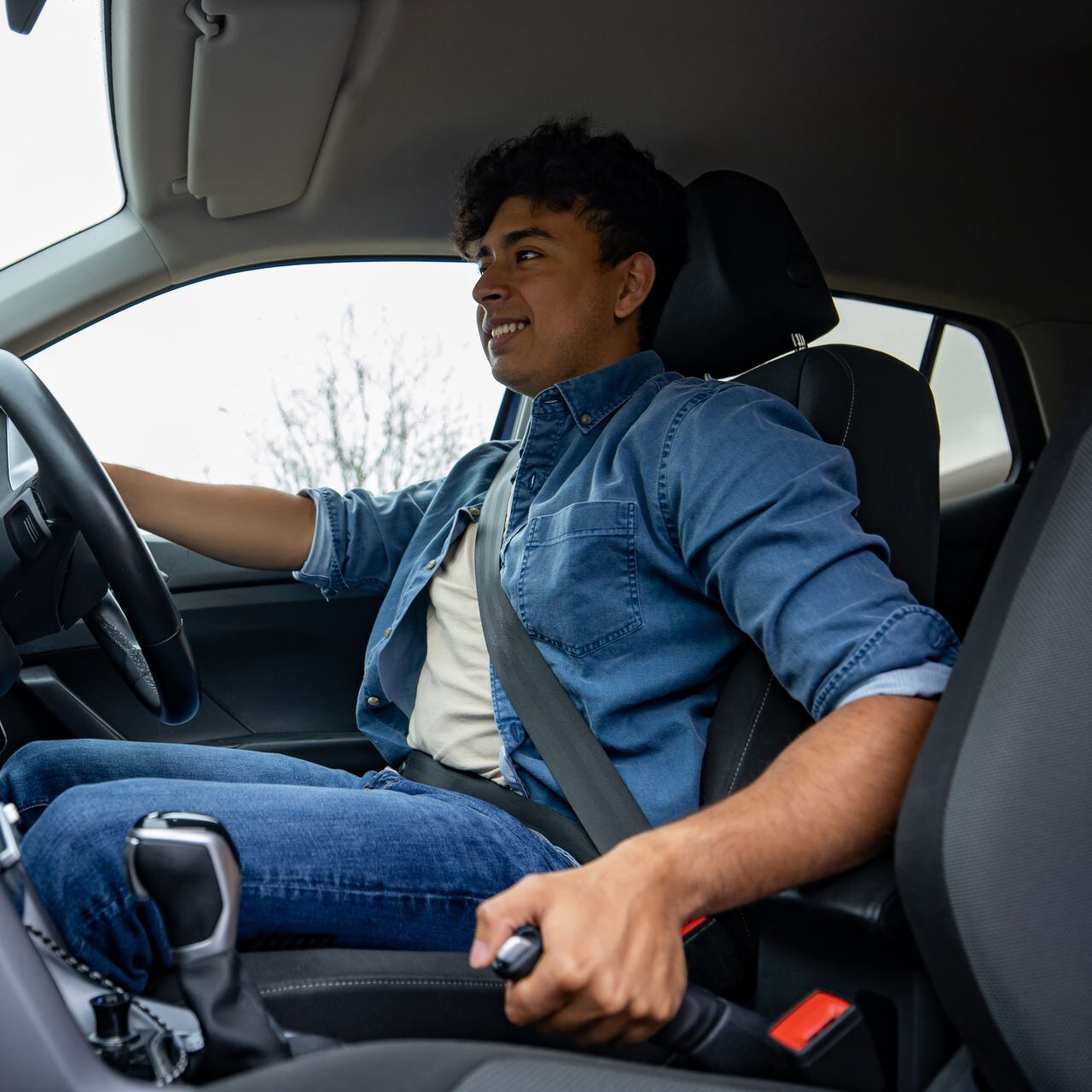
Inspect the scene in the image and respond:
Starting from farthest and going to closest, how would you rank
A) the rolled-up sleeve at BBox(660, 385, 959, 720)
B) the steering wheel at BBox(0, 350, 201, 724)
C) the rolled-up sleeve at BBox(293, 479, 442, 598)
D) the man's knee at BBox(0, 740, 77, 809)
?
the rolled-up sleeve at BBox(293, 479, 442, 598) → the man's knee at BBox(0, 740, 77, 809) → the steering wheel at BBox(0, 350, 201, 724) → the rolled-up sleeve at BBox(660, 385, 959, 720)

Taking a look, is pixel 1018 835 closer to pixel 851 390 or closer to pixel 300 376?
pixel 851 390

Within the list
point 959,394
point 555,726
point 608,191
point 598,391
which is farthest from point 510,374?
point 959,394

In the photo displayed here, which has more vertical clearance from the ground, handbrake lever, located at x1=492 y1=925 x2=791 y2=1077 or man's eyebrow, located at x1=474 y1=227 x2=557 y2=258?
man's eyebrow, located at x1=474 y1=227 x2=557 y2=258

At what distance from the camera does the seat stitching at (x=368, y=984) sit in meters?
0.84

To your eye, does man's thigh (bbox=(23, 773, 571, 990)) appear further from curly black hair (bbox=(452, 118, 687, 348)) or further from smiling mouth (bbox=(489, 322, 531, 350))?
curly black hair (bbox=(452, 118, 687, 348))

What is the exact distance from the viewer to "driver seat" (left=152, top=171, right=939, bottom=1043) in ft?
2.88

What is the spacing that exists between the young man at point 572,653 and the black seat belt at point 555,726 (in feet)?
0.08

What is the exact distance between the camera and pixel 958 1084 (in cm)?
88

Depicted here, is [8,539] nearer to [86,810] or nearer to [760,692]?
[86,810]

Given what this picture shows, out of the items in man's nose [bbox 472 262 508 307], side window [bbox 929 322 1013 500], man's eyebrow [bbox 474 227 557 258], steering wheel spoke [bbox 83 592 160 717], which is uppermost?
man's eyebrow [bbox 474 227 557 258]

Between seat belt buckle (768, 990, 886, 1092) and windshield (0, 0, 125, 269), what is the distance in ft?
4.43

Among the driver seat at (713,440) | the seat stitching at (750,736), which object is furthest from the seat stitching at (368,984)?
the seat stitching at (750,736)

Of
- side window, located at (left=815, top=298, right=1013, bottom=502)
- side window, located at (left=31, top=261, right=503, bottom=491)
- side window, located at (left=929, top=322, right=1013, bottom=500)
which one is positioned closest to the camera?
side window, located at (left=31, top=261, right=503, bottom=491)

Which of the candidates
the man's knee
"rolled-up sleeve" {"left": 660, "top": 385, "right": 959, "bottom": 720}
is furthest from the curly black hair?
the man's knee
